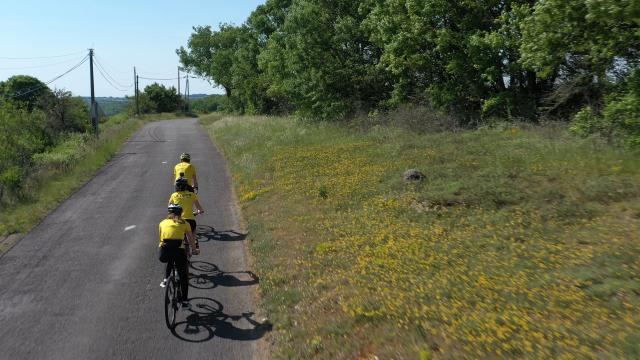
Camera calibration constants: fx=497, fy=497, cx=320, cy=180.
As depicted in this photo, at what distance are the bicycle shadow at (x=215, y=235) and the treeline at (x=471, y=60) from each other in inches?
398

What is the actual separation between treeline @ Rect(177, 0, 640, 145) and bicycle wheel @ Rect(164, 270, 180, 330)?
10.9 meters

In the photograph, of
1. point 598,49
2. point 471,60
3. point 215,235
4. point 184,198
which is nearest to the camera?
point 184,198

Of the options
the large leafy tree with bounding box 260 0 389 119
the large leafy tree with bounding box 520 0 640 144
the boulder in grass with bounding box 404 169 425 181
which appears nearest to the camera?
the large leafy tree with bounding box 520 0 640 144

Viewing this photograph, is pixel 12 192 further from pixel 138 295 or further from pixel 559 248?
pixel 559 248

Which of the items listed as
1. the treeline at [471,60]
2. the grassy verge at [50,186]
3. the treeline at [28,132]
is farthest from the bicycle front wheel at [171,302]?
the treeline at [28,132]

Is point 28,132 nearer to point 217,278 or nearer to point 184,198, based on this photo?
point 184,198

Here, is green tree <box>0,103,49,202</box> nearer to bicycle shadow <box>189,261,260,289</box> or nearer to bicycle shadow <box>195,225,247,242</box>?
bicycle shadow <box>195,225,247,242</box>

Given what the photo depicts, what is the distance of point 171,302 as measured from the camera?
793 centimetres

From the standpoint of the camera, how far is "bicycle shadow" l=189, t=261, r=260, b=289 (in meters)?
9.59

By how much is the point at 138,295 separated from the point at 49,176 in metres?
15.4

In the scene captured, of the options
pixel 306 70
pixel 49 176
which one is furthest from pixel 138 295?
pixel 306 70

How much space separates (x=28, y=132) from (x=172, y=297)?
86.8 ft

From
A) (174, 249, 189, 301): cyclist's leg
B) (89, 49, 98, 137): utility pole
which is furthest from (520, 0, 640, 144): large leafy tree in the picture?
(89, 49, 98, 137): utility pole

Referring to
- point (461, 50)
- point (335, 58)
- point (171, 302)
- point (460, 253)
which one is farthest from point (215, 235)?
point (335, 58)
